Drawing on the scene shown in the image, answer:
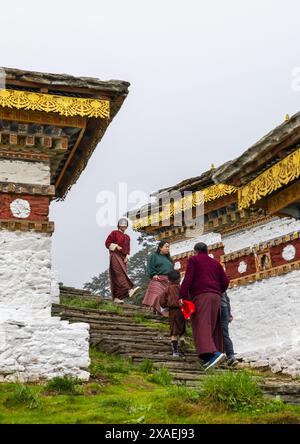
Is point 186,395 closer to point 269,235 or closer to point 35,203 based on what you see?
point 35,203

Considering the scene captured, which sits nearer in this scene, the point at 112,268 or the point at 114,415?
the point at 114,415

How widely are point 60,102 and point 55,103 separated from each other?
0.22ft

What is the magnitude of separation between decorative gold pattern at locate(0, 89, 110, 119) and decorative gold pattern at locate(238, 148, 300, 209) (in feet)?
8.54

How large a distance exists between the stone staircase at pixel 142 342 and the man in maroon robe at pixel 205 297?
0.98 ft

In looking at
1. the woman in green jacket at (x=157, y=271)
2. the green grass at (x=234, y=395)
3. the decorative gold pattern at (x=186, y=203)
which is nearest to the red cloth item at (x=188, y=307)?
the green grass at (x=234, y=395)

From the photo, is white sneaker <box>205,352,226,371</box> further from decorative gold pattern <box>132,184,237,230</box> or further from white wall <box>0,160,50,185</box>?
decorative gold pattern <box>132,184,237,230</box>

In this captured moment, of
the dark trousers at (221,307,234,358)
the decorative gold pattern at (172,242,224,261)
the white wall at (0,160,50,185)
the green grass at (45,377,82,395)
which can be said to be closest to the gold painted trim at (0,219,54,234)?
the white wall at (0,160,50,185)

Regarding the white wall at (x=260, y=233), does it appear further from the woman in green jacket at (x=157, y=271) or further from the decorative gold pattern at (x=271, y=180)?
the decorative gold pattern at (x=271, y=180)

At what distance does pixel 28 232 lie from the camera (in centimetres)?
838

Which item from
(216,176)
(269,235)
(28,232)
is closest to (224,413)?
(216,176)

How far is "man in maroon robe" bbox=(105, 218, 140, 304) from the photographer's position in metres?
13.2

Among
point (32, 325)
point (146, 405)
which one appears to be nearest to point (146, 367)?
point (32, 325)

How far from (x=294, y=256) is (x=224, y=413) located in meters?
6.37

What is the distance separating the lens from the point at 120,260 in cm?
1334
